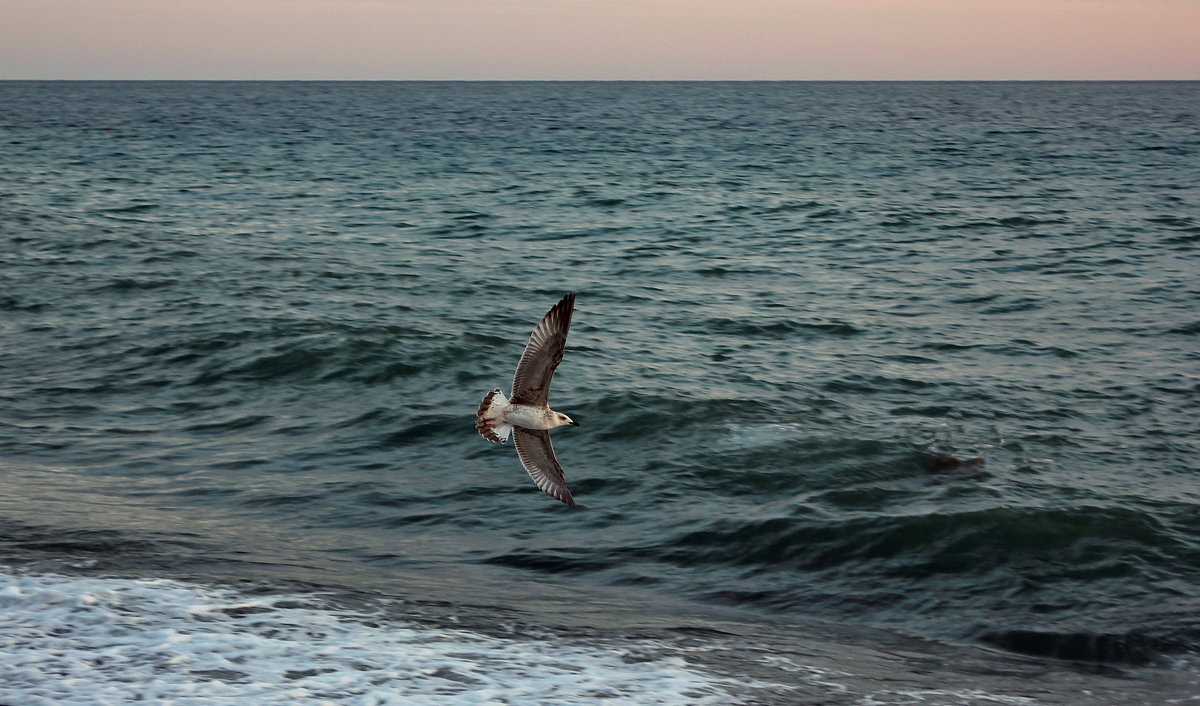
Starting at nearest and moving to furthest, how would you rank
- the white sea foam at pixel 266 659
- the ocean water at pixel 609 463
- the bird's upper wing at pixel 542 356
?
the white sea foam at pixel 266 659
the bird's upper wing at pixel 542 356
the ocean water at pixel 609 463

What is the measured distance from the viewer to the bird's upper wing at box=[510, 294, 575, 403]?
7.56m

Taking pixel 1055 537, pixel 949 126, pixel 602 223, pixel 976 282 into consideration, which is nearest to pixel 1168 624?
pixel 1055 537

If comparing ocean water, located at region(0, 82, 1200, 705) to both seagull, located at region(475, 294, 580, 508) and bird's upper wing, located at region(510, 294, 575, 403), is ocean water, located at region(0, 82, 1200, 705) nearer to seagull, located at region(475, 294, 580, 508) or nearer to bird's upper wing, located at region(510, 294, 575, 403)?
seagull, located at region(475, 294, 580, 508)

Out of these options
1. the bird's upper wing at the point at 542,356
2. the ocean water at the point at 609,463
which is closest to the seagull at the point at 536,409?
the bird's upper wing at the point at 542,356

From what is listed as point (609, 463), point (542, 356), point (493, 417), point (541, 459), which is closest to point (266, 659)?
point (493, 417)

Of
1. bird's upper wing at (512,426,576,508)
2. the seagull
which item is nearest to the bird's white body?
the seagull

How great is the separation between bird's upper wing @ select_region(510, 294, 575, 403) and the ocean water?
5.51ft

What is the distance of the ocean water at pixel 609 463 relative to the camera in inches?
309

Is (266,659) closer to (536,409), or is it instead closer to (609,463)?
(536,409)

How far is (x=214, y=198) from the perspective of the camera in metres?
35.0

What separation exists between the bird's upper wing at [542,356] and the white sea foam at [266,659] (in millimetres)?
1698

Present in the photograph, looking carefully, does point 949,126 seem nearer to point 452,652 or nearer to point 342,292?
point 342,292

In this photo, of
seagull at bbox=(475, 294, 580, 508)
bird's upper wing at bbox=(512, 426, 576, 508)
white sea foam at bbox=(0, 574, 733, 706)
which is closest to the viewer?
white sea foam at bbox=(0, 574, 733, 706)

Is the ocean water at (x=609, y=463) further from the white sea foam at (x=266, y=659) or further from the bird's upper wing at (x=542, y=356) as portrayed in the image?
the bird's upper wing at (x=542, y=356)
